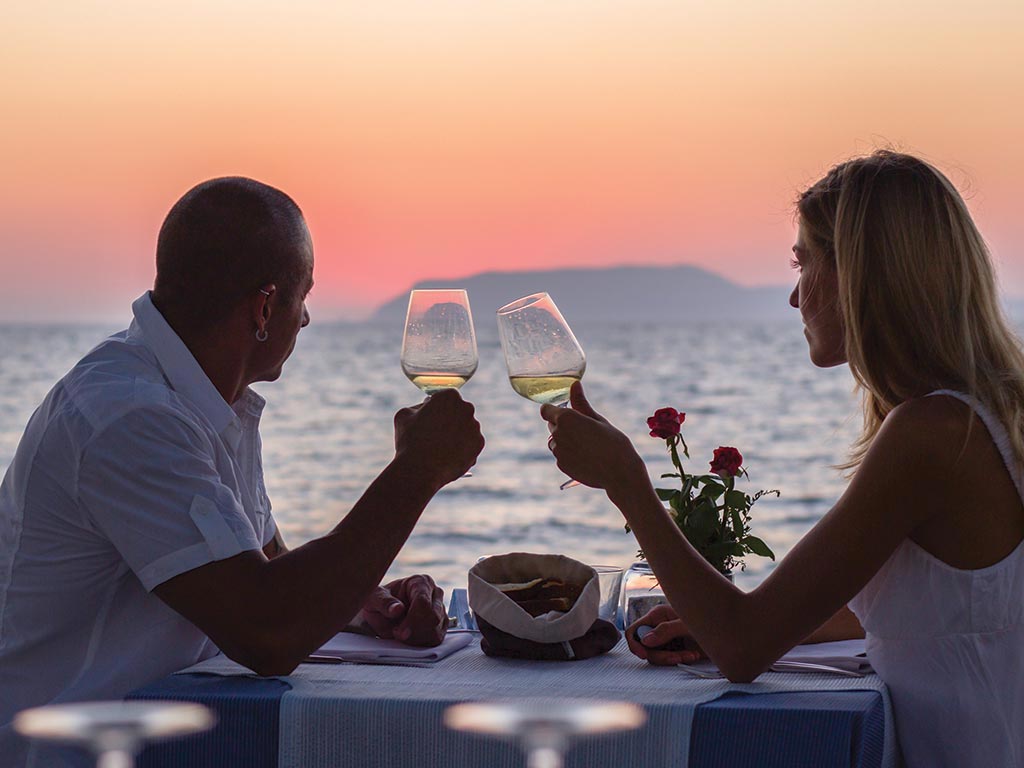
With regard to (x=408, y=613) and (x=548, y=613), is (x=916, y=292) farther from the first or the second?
(x=408, y=613)

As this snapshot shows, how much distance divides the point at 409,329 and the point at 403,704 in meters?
0.72

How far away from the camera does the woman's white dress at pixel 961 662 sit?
79.6 inches

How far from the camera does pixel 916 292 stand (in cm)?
217

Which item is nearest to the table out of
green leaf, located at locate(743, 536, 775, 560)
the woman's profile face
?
green leaf, located at locate(743, 536, 775, 560)

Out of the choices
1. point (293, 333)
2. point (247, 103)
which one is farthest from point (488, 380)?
point (293, 333)

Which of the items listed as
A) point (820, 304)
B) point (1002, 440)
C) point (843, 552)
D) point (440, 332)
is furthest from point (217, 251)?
point (1002, 440)

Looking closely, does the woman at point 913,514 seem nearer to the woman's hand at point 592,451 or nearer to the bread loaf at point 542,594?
the woman's hand at point 592,451

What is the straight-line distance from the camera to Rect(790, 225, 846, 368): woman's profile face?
2351 mm

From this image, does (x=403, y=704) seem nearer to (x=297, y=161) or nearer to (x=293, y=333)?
(x=293, y=333)

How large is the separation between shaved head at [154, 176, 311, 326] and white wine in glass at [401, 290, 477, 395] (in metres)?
0.29

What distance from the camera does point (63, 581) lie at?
2188 millimetres

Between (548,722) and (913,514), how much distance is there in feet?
2.58

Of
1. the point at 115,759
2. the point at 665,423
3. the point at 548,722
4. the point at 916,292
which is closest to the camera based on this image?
the point at 548,722

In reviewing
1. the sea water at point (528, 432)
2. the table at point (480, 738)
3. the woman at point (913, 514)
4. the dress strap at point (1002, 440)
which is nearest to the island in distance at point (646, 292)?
the sea water at point (528, 432)
